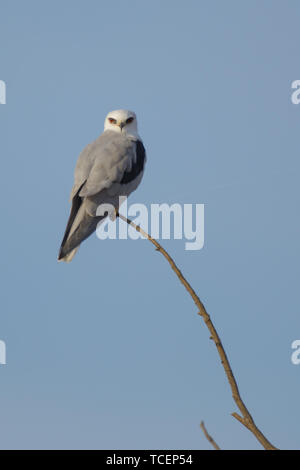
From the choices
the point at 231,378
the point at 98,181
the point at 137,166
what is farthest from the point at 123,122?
the point at 231,378

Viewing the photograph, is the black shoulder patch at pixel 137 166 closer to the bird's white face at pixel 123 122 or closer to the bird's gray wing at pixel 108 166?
the bird's gray wing at pixel 108 166

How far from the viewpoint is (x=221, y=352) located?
3119mm

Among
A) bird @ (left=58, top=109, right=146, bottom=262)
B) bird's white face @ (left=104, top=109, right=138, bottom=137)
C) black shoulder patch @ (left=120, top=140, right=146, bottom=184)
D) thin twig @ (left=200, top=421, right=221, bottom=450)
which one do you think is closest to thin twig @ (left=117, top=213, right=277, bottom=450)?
thin twig @ (left=200, top=421, right=221, bottom=450)

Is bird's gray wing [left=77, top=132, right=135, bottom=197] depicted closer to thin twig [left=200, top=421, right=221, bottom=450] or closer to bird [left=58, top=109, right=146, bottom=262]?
bird [left=58, top=109, right=146, bottom=262]

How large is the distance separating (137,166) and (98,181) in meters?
0.85

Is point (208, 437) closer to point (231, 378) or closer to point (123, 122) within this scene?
point (231, 378)

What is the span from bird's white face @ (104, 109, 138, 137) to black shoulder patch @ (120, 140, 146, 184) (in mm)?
430

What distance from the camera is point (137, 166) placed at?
848 centimetres

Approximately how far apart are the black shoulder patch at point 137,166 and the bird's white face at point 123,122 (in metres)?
0.43

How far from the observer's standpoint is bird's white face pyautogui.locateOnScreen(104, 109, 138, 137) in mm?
9375

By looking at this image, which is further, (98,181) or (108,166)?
(108,166)
